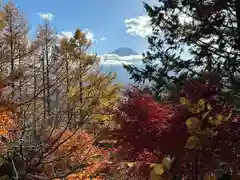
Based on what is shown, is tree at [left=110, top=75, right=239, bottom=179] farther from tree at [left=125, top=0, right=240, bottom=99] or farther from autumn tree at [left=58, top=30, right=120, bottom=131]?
tree at [left=125, top=0, right=240, bottom=99]

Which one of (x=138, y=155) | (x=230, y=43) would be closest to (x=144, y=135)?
(x=138, y=155)

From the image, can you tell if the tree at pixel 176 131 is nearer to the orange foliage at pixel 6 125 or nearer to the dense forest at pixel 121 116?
the dense forest at pixel 121 116

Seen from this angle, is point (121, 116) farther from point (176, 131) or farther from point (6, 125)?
point (6, 125)

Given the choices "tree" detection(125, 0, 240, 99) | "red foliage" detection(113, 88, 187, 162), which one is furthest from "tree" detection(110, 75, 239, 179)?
"tree" detection(125, 0, 240, 99)

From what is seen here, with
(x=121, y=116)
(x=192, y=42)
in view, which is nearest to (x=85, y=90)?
(x=121, y=116)

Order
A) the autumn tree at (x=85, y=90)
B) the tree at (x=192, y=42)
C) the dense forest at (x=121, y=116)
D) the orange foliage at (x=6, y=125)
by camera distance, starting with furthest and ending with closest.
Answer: the tree at (x=192, y=42), the orange foliage at (x=6, y=125), the autumn tree at (x=85, y=90), the dense forest at (x=121, y=116)

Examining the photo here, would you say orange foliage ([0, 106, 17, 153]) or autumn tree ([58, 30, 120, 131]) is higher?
autumn tree ([58, 30, 120, 131])

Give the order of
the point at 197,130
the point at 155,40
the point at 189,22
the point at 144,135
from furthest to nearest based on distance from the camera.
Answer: the point at 155,40
the point at 189,22
the point at 144,135
the point at 197,130

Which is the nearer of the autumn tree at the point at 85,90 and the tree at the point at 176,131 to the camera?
the tree at the point at 176,131

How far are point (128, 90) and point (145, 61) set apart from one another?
26.9ft

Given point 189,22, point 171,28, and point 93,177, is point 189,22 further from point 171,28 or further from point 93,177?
point 93,177

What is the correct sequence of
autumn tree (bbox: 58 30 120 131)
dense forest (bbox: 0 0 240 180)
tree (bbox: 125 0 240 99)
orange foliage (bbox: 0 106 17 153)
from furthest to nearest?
tree (bbox: 125 0 240 99)
orange foliage (bbox: 0 106 17 153)
autumn tree (bbox: 58 30 120 131)
dense forest (bbox: 0 0 240 180)

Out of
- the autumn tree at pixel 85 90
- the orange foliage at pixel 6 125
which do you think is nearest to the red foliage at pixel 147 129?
the autumn tree at pixel 85 90

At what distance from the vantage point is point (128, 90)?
11.0 feet
